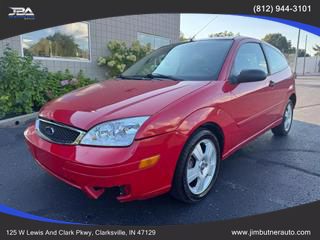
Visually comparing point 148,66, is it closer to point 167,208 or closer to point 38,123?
point 38,123

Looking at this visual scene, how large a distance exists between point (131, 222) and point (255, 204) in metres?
1.22

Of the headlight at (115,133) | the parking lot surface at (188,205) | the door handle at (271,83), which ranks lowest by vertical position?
the parking lot surface at (188,205)

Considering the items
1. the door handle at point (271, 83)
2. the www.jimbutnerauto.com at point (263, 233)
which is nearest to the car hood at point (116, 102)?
the www.jimbutnerauto.com at point (263, 233)

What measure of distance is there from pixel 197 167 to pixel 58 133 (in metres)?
1.34

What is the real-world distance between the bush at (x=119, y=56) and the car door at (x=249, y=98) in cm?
555

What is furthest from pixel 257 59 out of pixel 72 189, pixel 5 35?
pixel 5 35

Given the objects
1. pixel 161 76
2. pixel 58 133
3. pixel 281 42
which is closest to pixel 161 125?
pixel 58 133

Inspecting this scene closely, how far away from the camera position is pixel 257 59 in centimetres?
342

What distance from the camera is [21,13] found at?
5148 mm

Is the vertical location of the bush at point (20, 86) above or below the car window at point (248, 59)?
below

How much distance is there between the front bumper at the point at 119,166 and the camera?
1787 millimetres

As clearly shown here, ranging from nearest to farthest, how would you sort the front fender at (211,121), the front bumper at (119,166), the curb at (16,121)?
the front bumper at (119,166), the front fender at (211,121), the curb at (16,121)

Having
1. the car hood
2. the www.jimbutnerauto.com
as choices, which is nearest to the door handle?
the car hood

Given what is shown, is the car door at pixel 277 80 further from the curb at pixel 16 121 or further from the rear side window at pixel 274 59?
the curb at pixel 16 121
